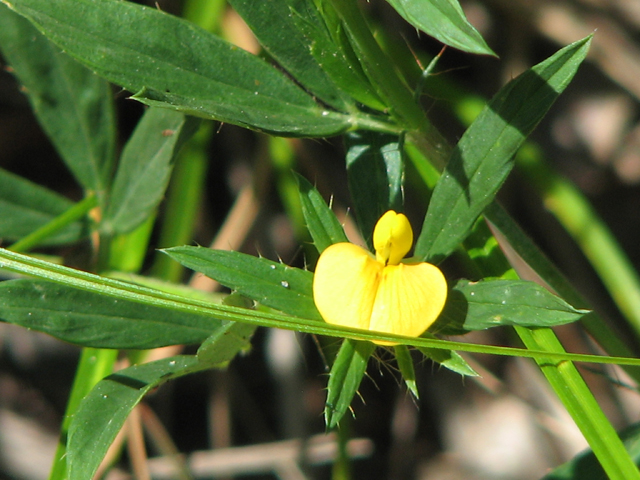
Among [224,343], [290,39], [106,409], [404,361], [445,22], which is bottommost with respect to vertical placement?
[106,409]

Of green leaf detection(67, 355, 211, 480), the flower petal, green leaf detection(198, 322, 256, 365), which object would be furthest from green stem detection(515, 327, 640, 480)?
green leaf detection(67, 355, 211, 480)

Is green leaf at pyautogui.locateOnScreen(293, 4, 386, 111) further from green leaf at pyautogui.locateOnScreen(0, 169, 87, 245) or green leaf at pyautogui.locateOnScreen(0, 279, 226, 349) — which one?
green leaf at pyautogui.locateOnScreen(0, 169, 87, 245)

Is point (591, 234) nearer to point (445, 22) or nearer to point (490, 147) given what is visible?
point (490, 147)

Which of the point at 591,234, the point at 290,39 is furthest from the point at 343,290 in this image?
the point at 591,234

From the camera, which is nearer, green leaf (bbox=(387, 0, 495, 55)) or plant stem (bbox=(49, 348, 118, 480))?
green leaf (bbox=(387, 0, 495, 55))

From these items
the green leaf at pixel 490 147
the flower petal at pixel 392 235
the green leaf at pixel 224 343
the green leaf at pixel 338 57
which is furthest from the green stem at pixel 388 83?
the green leaf at pixel 224 343

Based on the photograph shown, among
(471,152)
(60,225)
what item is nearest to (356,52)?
(471,152)
